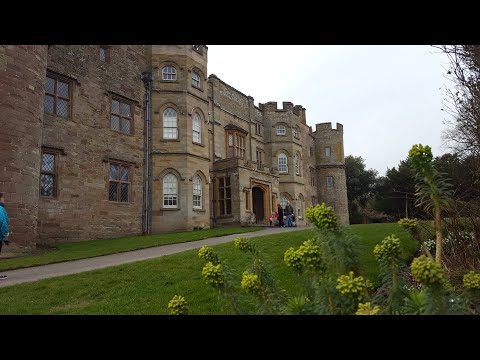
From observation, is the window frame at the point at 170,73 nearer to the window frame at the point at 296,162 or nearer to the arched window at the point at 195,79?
the arched window at the point at 195,79

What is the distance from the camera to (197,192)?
25219mm

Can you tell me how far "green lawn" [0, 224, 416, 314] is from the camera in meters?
6.90

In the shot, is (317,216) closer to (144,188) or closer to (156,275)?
(156,275)

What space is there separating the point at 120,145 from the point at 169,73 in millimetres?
5910

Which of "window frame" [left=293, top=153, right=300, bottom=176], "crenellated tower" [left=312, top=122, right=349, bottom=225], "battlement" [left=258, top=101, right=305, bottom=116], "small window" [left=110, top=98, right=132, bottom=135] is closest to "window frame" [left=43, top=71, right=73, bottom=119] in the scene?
"small window" [left=110, top=98, right=132, bottom=135]

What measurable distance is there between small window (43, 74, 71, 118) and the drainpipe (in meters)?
4.95

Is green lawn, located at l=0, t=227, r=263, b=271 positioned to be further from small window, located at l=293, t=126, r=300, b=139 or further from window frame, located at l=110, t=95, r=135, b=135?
small window, located at l=293, t=126, r=300, b=139

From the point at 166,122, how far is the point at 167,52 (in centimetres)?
442

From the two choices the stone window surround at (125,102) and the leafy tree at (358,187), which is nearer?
the stone window surround at (125,102)

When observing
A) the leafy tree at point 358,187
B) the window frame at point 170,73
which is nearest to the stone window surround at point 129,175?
the window frame at point 170,73

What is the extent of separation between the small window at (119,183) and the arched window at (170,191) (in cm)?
222

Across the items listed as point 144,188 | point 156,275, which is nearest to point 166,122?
point 144,188

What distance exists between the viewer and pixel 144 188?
2330 cm

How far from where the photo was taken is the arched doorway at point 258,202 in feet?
104
